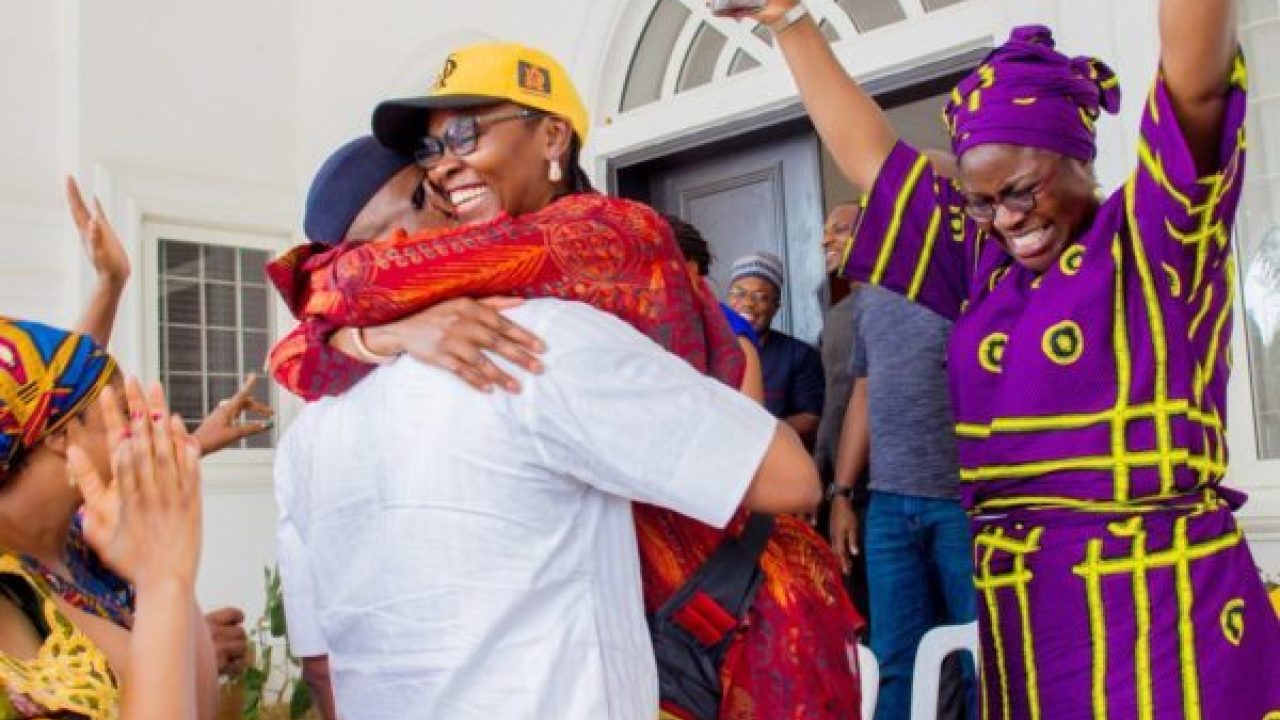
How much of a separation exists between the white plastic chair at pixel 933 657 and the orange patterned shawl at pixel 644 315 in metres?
1.17

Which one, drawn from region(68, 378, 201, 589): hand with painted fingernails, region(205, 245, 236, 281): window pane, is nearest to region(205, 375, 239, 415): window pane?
region(205, 245, 236, 281): window pane

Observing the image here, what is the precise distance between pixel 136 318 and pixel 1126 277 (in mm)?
6098

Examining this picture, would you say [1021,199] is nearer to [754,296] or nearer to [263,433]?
[754,296]

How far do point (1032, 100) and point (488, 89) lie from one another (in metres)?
0.69

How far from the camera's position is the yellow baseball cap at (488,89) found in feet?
5.05

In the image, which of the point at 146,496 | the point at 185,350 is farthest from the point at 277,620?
the point at 146,496

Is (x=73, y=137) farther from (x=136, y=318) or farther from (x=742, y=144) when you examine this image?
(x=742, y=144)

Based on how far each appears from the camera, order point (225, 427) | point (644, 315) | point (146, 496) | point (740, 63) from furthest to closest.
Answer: point (740, 63) < point (225, 427) < point (644, 315) < point (146, 496)

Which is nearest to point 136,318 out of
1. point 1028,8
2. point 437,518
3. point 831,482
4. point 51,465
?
point 831,482

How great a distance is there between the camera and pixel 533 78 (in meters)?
1.58

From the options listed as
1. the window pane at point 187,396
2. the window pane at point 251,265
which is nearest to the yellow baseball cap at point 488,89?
the window pane at point 187,396

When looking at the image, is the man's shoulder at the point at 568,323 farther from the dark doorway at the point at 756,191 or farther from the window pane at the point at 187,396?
the window pane at the point at 187,396

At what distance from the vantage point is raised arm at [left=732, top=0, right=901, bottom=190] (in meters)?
1.87

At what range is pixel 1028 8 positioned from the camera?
3900 millimetres
